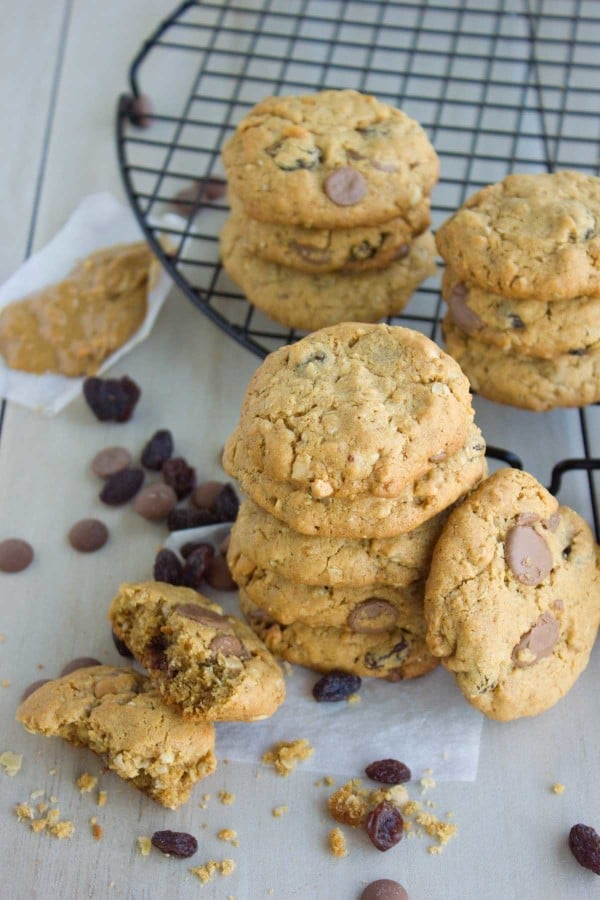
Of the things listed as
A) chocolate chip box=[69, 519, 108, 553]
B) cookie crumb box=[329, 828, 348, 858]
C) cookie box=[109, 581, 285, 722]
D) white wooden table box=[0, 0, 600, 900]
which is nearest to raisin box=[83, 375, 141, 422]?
white wooden table box=[0, 0, 600, 900]

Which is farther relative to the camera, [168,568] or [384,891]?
[168,568]

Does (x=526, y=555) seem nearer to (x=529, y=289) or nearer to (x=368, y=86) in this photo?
(x=529, y=289)

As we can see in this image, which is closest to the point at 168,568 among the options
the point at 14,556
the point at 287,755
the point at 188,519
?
the point at 188,519

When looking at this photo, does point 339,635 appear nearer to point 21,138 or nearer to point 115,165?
point 115,165

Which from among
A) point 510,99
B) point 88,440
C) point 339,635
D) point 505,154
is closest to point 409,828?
point 339,635

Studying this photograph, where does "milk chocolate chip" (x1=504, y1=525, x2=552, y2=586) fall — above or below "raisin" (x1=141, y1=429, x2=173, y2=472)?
above

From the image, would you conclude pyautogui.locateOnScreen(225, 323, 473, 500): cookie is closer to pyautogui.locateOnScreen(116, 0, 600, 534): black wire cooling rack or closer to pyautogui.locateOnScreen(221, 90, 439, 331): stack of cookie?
pyautogui.locateOnScreen(221, 90, 439, 331): stack of cookie
